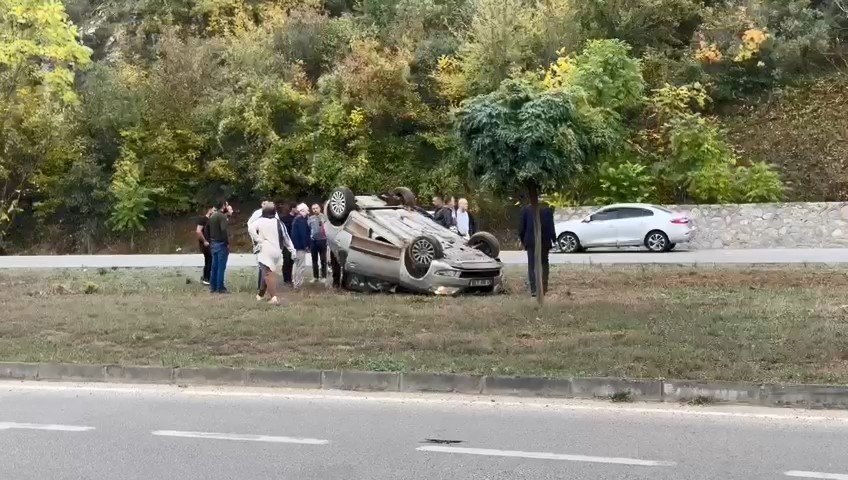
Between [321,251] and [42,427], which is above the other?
[321,251]

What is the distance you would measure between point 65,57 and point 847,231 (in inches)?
1246

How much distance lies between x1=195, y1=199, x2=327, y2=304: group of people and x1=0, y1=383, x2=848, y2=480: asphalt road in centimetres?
582

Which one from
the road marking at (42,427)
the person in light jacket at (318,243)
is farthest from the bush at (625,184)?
the road marking at (42,427)

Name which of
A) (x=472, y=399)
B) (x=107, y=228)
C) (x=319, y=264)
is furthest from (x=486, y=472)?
(x=107, y=228)

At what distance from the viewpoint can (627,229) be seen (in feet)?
88.2

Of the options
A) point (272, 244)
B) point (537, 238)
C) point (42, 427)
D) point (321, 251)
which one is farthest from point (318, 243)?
point (42, 427)

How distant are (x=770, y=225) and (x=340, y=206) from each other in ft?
50.7

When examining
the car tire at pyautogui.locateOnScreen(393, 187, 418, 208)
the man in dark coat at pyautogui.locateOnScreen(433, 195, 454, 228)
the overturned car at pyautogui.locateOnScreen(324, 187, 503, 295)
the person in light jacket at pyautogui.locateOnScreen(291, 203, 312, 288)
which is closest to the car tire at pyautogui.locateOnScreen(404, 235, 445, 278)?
the overturned car at pyautogui.locateOnScreen(324, 187, 503, 295)

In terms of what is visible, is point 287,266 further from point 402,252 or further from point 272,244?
A: point 272,244

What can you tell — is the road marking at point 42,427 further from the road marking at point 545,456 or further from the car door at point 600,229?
the car door at point 600,229

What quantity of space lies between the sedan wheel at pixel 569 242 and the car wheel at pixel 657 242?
219 cm

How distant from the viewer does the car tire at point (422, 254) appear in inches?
643

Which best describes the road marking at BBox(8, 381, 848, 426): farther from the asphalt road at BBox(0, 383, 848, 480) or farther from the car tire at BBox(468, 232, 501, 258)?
the car tire at BBox(468, 232, 501, 258)

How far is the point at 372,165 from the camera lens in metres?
33.3
